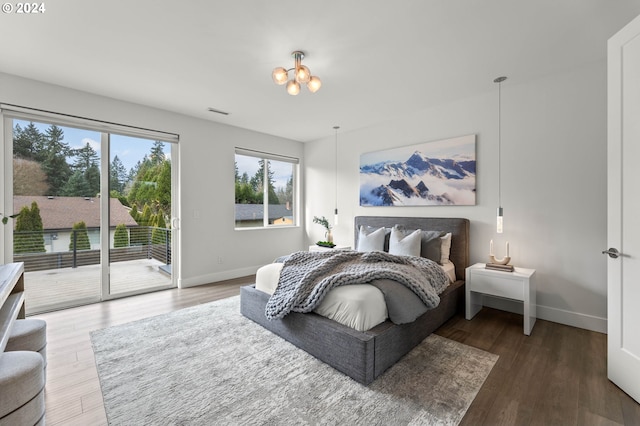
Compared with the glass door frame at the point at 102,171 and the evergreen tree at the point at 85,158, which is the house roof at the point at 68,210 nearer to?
the glass door frame at the point at 102,171

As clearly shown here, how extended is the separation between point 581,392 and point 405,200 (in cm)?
281

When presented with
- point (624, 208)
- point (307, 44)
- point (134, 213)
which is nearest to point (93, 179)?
point (134, 213)

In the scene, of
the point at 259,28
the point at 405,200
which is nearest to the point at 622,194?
the point at 405,200

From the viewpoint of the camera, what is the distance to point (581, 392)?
1.85 m

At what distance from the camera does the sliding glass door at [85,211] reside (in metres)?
3.13

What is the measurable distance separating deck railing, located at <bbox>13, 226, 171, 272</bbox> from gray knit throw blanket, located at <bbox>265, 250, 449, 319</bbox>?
2534mm

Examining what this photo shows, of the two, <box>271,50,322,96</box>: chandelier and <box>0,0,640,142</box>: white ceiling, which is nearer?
<box>0,0,640,142</box>: white ceiling

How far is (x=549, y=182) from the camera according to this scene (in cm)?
303

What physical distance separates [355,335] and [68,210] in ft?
12.2

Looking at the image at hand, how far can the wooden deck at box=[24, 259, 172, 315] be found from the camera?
322cm

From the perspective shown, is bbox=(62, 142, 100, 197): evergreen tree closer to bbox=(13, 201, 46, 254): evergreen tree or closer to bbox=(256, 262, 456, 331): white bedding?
bbox=(13, 201, 46, 254): evergreen tree

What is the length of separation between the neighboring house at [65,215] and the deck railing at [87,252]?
0.06m

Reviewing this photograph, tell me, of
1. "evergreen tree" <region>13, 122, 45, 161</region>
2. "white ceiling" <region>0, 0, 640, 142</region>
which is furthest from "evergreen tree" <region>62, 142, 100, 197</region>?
"white ceiling" <region>0, 0, 640, 142</region>

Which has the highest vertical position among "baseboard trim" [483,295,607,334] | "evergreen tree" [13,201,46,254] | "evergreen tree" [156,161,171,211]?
"evergreen tree" [156,161,171,211]
